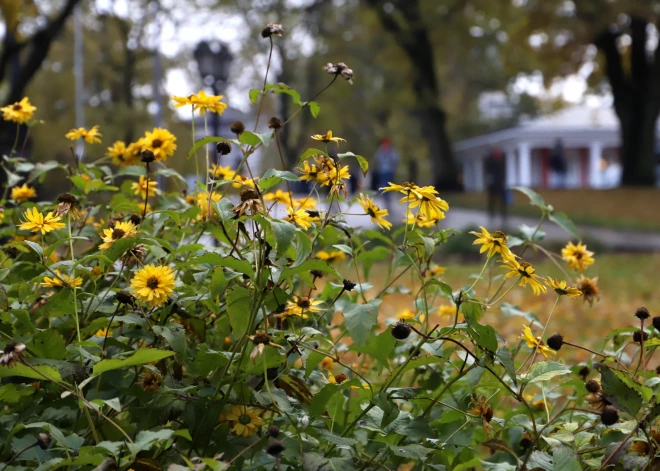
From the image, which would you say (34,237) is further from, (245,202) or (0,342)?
(245,202)

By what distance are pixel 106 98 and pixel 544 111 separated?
24557mm

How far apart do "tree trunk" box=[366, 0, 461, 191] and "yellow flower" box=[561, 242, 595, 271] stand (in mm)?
16212

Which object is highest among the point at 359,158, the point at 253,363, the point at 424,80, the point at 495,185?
the point at 424,80

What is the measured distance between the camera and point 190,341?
1.60m

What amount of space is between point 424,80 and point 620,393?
17896mm

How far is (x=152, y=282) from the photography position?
4.40ft

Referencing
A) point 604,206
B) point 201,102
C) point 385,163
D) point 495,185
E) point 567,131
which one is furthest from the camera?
point 567,131

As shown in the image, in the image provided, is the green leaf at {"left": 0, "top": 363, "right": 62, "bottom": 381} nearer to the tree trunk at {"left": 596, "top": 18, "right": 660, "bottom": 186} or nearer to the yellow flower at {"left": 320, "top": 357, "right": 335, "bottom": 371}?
the yellow flower at {"left": 320, "top": 357, "right": 335, "bottom": 371}

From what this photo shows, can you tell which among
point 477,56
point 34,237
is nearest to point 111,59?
point 477,56

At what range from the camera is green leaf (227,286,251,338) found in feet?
4.44

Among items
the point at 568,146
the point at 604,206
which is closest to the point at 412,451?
the point at 604,206

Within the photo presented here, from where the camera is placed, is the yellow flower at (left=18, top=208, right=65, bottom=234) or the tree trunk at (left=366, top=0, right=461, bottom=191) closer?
the yellow flower at (left=18, top=208, right=65, bottom=234)

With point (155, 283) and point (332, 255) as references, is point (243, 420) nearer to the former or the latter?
point (155, 283)

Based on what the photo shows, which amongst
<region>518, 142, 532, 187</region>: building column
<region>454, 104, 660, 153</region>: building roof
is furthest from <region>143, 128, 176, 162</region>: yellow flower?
<region>454, 104, 660, 153</region>: building roof
